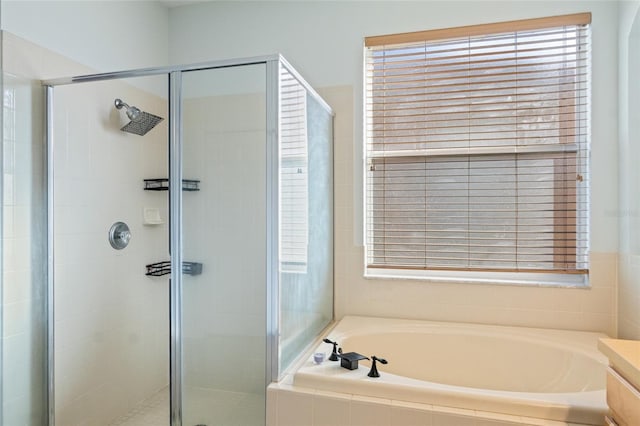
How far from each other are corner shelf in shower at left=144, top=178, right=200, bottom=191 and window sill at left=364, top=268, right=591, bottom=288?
1.18 metres

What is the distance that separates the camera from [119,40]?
2.26 m

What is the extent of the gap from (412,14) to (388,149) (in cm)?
78

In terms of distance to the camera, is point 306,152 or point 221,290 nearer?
point 221,290

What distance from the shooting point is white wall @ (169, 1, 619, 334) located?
2.03m

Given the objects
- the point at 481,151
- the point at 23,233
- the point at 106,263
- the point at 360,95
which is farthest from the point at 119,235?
the point at 481,151

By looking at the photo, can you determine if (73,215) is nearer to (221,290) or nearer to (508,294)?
(221,290)

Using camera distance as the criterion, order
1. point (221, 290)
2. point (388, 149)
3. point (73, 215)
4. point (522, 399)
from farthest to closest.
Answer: point (388, 149)
point (73, 215)
point (221, 290)
point (522, 399)

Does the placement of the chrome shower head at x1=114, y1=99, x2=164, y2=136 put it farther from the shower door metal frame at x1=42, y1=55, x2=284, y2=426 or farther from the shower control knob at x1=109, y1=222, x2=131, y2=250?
the shower control knob at x1=109, y1=222, x2=131, y2=250

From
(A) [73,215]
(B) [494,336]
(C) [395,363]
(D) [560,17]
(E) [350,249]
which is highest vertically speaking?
(D) [560,17]

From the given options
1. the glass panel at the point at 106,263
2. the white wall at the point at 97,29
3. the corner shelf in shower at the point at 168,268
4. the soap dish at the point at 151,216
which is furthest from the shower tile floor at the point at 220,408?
the white wall at the point at 97,29

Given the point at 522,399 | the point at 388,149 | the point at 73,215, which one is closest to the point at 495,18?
the point at 388,149

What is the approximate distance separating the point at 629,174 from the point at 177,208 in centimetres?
206

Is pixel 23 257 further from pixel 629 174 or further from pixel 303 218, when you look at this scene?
pixel 629 174

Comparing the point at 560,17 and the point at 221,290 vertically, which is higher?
the point at 560,17
